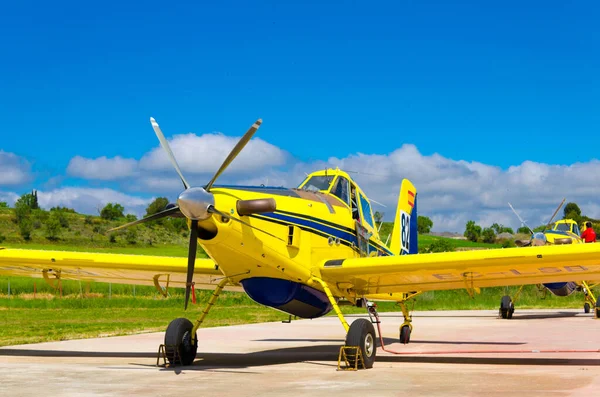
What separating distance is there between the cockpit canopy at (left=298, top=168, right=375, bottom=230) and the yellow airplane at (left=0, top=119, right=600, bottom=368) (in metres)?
0.02

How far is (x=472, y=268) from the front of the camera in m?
12.2

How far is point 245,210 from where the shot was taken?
412 inches

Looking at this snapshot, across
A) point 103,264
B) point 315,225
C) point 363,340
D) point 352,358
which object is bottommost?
point 352,358

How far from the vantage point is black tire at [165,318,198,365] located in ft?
40.2

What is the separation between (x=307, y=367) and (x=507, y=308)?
17.3 metres

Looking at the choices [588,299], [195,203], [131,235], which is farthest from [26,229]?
[195,203]

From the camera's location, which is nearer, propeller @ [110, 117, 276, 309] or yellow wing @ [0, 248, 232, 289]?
propeller @ [110, 117, 276, 309]

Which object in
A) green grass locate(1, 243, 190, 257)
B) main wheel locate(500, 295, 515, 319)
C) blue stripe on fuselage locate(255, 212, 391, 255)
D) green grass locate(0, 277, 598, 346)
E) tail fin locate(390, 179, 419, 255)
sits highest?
green grass locate(1, 243, 190, 257)

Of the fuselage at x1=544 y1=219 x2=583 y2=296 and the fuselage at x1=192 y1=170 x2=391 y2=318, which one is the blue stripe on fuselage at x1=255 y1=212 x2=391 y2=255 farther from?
the fuselage at x1=544 y1=219 x2=583 y2=296

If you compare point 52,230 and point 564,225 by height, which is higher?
point 52,230

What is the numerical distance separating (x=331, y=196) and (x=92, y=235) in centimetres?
8229

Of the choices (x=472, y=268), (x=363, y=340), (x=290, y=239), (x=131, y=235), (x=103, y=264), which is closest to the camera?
(x=363, y=340)

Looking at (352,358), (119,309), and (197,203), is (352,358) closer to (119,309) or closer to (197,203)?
(197,203)

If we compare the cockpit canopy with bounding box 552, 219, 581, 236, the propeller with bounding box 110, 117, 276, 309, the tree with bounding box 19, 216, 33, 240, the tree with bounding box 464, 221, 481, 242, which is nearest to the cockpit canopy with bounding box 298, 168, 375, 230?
the propeller with bounding box 110, 117, 276, 309
